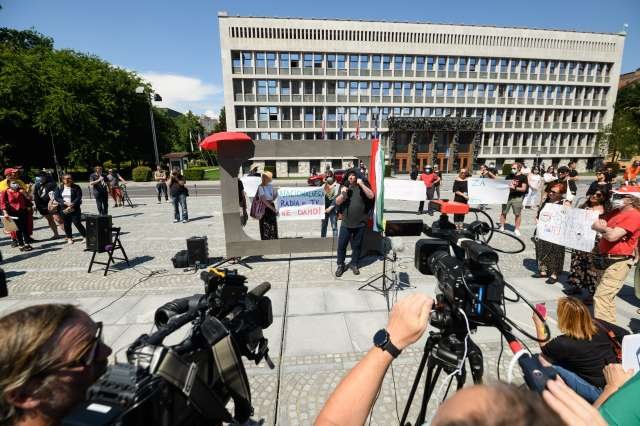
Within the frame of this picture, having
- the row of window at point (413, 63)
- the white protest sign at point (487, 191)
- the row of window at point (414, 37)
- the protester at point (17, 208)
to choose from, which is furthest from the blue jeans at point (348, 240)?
the row of window at point (414, 37)

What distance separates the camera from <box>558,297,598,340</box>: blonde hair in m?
2.43

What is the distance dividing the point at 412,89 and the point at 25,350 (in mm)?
47805

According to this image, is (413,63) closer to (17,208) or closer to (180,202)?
(180,202)


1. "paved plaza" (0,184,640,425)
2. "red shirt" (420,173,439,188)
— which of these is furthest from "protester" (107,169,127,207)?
"red shirt" (420,173,439,188)

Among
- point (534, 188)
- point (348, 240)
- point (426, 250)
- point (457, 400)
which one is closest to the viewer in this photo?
point (457, 400)

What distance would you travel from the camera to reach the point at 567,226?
5020mm

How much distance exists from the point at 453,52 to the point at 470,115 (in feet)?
31.1

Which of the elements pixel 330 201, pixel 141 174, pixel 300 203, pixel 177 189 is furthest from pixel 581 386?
pixel 141 174

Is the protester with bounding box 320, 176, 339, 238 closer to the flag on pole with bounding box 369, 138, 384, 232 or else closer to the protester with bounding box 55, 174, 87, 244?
the flag on pole with bounding box 369, 138, 384, 232

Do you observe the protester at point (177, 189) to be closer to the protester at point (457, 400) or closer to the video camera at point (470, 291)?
the video camera at point (470, 291)

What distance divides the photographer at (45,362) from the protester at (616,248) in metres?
5.51

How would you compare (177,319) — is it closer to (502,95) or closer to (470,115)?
(470,115)

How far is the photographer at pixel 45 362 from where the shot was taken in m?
0.94

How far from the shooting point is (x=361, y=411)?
0.94 meters
